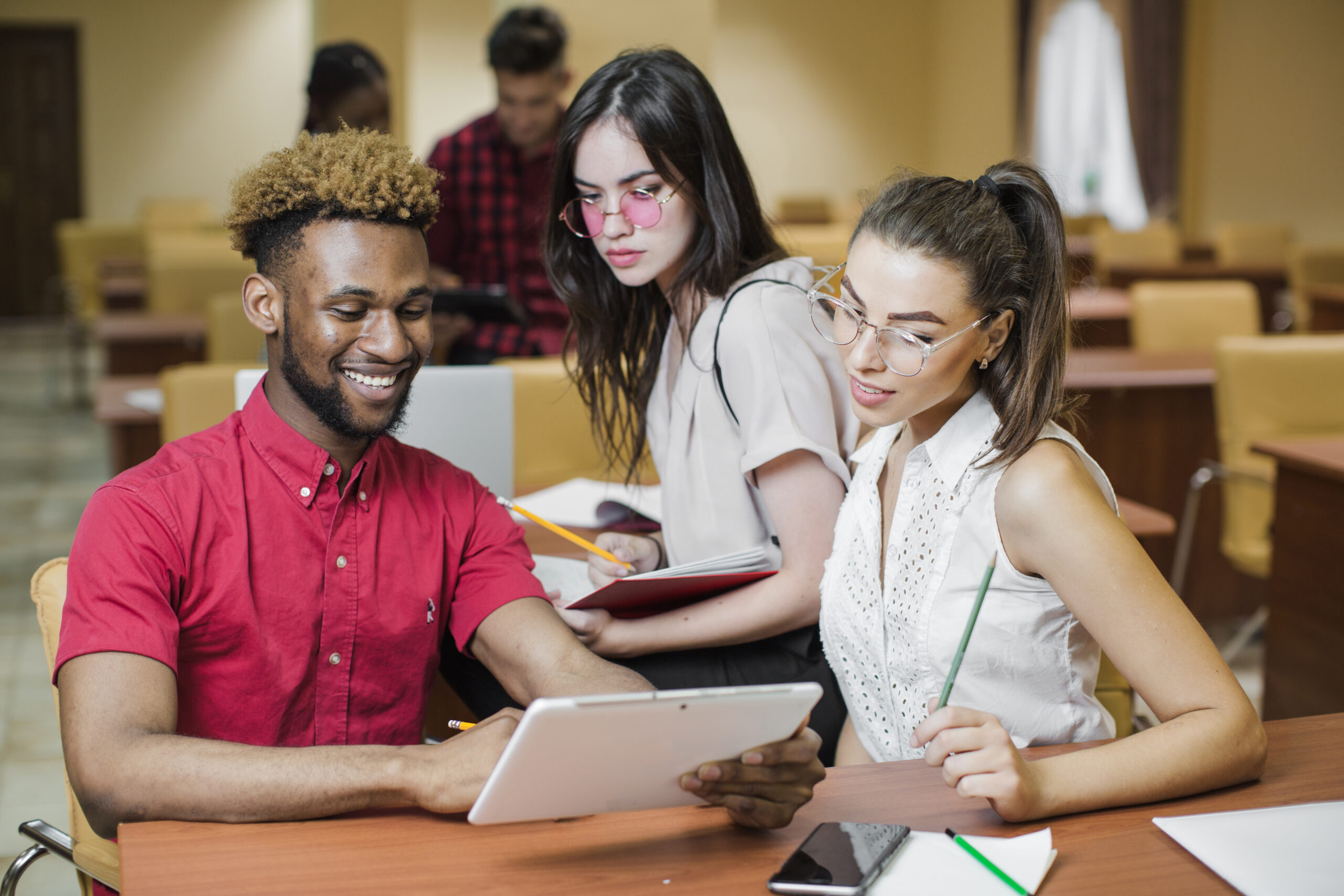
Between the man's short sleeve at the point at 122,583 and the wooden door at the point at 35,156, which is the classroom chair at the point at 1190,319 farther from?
the wooden door at the point at 35,156

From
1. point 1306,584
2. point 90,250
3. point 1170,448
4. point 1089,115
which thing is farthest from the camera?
point 1089,115

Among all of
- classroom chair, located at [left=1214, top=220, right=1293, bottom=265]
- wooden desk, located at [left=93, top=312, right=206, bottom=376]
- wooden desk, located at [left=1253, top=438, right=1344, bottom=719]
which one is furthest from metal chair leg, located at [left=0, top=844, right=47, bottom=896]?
classroom chair, located at [left=1214, top=220, right=1293, bottom=265]

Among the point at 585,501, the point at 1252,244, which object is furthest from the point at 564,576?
the point at 1252,244

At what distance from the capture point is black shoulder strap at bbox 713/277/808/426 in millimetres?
1743

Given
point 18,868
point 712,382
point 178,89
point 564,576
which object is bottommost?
point 18,868

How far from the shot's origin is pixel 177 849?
3.44 feet

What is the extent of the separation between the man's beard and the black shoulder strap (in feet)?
1.58

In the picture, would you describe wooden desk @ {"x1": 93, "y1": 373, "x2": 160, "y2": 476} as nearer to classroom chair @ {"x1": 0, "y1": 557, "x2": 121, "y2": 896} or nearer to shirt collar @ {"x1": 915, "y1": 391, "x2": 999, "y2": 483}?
classroom chair @ {"x1": 0, "y1": 557, "x2": 121, "y2": 896}

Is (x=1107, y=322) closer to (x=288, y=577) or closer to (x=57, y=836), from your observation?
(x=288, y=577)

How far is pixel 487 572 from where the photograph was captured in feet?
5.12

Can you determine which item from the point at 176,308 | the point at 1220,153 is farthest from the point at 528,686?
the point at 1220,153

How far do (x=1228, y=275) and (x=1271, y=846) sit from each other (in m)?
8.25

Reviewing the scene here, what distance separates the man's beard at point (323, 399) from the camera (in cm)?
142

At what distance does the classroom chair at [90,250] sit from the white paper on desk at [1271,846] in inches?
339
